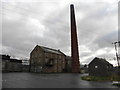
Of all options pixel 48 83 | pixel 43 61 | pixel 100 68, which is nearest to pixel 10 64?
pixel 43 61

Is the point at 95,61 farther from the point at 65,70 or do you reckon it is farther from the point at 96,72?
the point at 65,70

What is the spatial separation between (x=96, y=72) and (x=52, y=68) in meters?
24.9

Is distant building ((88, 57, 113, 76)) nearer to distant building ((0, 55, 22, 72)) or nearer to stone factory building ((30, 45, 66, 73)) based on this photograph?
stone factory building ((30, 45, 66, 73))

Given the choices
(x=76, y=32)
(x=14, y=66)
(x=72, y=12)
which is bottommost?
(x=14, y=66)

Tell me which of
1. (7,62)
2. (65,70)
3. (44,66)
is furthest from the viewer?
(65,70)

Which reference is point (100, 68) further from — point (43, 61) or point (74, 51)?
point (43, 61)

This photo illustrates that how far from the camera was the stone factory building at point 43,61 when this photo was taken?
48825mm

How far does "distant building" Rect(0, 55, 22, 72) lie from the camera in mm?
44000

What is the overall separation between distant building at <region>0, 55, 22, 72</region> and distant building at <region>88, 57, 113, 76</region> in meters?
30.1

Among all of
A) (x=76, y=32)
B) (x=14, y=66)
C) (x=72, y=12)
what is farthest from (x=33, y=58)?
(x=72, y=12)

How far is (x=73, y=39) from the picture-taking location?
4691 cm

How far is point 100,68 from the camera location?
1174 inches

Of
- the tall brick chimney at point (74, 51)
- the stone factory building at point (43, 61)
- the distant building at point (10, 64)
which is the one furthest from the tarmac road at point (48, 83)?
the stone factory building at point (43, 61)

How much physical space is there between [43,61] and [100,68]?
25.8 meters
